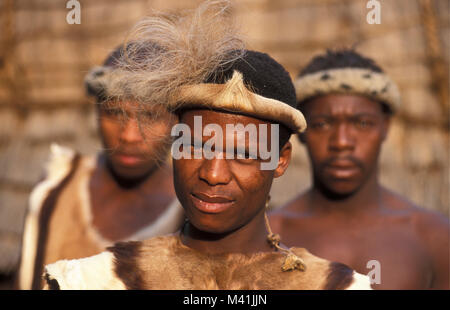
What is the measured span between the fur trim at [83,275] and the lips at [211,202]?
0.36m

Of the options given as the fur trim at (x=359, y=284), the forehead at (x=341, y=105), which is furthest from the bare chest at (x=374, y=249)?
the fur trim at (x=359, y=284)

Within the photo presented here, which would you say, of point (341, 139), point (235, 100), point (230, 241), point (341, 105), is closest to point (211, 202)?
point (230, 241)

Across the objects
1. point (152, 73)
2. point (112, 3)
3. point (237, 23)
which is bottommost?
point (152, 73)

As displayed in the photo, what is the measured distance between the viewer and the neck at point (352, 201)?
3.56 metres

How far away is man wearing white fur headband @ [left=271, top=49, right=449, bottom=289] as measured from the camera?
3334mm

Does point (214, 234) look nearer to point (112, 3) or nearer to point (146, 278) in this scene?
point (146, 278)

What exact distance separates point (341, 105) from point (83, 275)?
71.0 inches

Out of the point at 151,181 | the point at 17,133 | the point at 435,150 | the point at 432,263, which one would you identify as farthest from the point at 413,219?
the point at 17,133

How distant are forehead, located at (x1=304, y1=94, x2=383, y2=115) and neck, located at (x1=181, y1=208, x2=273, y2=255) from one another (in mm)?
1337

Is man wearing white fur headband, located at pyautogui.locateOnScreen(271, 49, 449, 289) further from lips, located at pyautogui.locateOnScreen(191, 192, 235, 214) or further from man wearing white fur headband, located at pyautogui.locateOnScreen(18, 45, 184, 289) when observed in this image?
lips, located at pyautogui.locateOnScreen(191, 192, 235, 214)

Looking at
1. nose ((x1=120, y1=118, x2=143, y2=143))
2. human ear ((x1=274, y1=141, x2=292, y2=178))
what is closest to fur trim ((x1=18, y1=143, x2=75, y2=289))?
nose ((x1=120, y1=118, x2=143, y2=143))

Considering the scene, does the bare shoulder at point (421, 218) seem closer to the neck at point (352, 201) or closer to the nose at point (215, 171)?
the neck at point (352, 201)
